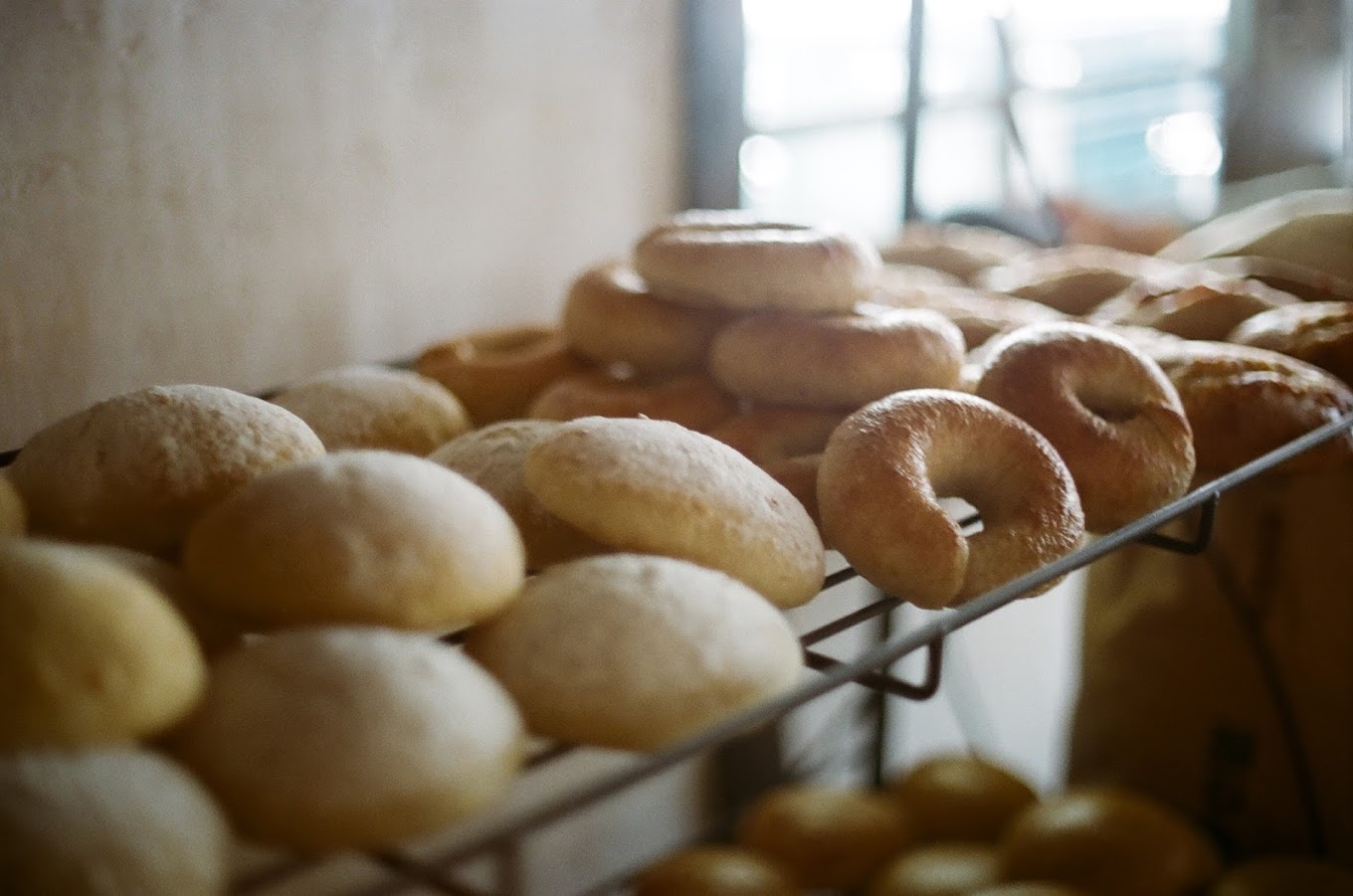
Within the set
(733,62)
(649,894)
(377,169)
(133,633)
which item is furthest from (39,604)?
(733,62)

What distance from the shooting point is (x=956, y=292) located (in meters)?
1.39

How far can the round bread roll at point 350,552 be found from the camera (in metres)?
0.60

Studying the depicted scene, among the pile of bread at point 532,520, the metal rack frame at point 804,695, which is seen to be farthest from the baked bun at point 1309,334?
the metal rack frame at point 804,695

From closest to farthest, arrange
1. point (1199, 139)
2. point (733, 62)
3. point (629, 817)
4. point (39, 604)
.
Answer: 1. point (39, 604)
2. point (733, 62)
3. point (629, 817)
4. point (1199, 139)

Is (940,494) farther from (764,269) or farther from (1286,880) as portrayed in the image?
(1286,880)

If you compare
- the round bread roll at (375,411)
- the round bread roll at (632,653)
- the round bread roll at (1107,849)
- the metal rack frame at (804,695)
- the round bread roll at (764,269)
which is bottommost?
the round bread roll at (1107,849)

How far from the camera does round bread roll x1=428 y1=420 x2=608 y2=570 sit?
2.65 feet

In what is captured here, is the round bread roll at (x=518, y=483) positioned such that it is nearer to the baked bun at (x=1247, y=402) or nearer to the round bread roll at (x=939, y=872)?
the baked bun at (x=1247, y=402)

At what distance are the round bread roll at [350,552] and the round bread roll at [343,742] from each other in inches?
1.3

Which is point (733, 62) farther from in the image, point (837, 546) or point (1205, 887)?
point (1205, 887)

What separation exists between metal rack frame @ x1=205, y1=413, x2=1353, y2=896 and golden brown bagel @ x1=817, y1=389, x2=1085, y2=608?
28 millimetres

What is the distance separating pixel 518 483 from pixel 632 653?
0.24 meters

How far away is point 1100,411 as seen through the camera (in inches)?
42.2

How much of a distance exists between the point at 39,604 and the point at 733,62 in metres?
1.37
